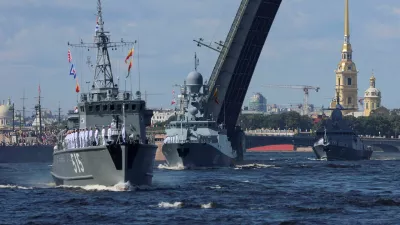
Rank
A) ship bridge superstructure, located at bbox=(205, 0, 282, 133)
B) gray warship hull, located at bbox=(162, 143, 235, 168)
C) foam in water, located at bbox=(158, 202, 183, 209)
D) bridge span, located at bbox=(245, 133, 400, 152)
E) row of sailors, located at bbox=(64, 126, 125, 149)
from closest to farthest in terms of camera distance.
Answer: foam in water, located at bbox=(158, 202, 183, 209), row of sailors, located at bbox=(64, 126, 125, 149), ship bridge superstructure, located at bbox=(205, 0, 282, 133), gray warship hull, located at bbox=(162, 143, 235, 168), bridge span, located at bbox=(245, 133, 400, 152)

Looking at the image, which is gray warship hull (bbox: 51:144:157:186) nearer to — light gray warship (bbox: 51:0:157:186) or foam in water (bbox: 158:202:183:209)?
light gray warship (bbox: 51:0:157:186)

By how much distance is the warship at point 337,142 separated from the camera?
12225cm

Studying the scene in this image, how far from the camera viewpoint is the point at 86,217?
39.4 metres

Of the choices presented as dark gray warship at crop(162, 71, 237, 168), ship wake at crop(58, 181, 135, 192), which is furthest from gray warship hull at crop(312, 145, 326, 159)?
ship wake at crop(58, 181, 135, 192)

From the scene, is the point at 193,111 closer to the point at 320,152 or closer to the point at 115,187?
the point at 320,152

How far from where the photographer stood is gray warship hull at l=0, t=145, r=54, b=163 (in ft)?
479

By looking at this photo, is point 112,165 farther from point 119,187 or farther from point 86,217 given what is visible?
point 86,217

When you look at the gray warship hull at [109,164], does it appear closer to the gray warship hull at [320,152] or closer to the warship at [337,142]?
the warship at [337,142]

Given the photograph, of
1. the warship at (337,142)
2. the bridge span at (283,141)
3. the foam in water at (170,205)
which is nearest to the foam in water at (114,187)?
the foam in water at (170,205)

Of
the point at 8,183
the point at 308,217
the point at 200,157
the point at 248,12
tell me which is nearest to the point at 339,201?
the point at 308,217

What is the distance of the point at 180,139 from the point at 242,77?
22.8ft

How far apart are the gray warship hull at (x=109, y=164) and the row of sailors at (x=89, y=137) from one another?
0.55 metres

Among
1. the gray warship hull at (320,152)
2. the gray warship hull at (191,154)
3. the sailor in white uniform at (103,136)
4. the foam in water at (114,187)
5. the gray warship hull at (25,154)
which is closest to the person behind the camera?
the sailor in white uniform at (103,136)

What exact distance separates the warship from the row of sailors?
7201 cm
